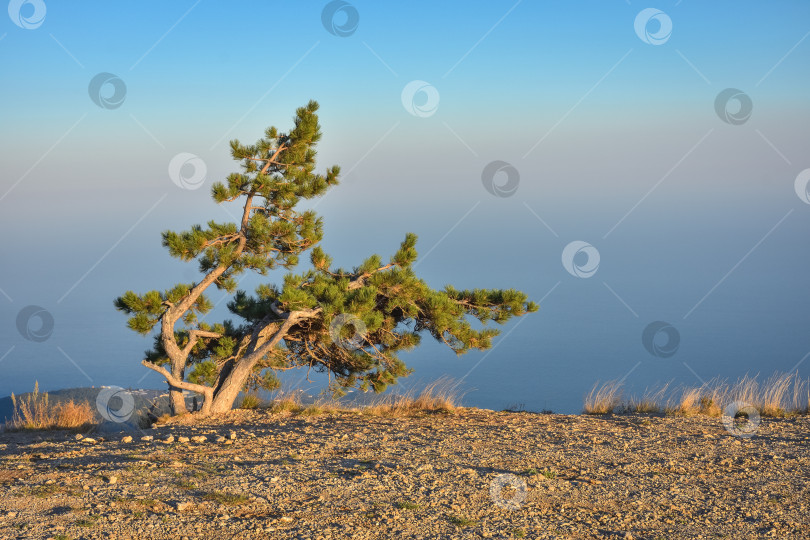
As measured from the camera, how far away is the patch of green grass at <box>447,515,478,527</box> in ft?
16.8

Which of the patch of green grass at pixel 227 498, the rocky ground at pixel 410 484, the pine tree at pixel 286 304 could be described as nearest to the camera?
the rocky ground at pixel 410 484

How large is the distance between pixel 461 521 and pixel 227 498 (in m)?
1.85

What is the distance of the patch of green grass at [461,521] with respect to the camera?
5129mm

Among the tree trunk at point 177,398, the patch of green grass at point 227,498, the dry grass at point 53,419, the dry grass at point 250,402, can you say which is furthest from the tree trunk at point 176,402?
the patch of green grass at point 227,498

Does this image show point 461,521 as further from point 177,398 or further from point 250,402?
point 250,402

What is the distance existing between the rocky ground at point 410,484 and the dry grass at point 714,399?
6.73ft

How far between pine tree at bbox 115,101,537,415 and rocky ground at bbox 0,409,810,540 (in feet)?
5.62

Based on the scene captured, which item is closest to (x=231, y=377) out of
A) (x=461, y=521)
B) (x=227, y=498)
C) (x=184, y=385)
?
(x=184, y=385)

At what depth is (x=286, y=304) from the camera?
9.94 meters

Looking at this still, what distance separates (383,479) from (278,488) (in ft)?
3.01

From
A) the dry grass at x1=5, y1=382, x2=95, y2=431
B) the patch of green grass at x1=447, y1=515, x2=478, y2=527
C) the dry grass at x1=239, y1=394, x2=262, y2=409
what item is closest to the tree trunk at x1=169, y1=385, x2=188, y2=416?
the dry grass at x1=239, y1=394, x2=262, y2=409

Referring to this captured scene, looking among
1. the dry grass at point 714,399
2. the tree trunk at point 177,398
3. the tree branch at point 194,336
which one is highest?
the tree branch at point 194,336

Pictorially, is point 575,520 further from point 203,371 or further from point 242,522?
point 203,371

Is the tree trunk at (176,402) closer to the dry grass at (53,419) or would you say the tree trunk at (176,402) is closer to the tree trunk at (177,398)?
the tree trunk at (177,398)
